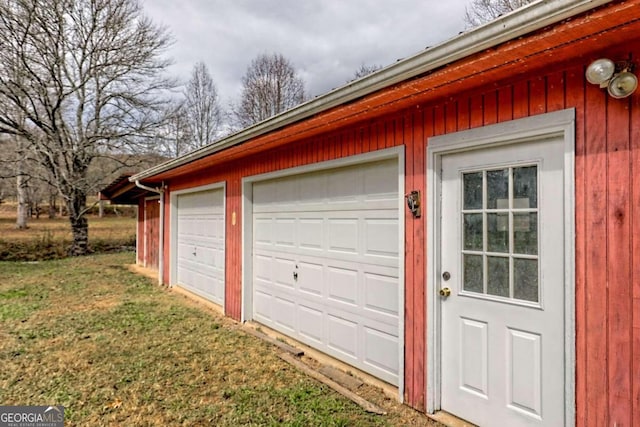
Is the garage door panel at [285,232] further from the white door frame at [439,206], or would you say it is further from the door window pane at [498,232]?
the door window pane at [498,232]

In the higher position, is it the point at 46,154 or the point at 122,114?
the point at 122,114

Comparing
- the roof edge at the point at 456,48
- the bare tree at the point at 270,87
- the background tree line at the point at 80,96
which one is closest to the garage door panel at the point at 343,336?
the roof edge at the point at 456,48

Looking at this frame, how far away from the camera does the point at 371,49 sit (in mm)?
12312

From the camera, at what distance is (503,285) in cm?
241

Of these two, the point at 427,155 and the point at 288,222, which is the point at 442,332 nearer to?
the point at 427,155

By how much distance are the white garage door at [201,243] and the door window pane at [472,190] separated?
4337mm

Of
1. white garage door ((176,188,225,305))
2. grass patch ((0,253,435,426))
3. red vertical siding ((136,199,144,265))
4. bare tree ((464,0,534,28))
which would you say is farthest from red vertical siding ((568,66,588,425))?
red vertical siding ((136,199,144,265))

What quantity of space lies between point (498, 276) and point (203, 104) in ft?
61.2

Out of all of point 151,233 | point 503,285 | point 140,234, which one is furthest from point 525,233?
point 140,234

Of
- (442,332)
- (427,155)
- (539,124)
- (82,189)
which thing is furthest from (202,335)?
(82,189)

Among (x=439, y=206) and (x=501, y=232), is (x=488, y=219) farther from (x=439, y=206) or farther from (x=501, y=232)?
(x=439, y=206)

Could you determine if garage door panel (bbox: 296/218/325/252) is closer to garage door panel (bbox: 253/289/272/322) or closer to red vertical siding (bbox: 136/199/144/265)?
garage door panel (bbox: 253/289/272/322)

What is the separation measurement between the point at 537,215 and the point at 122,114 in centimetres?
1411

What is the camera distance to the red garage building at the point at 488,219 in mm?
1881
